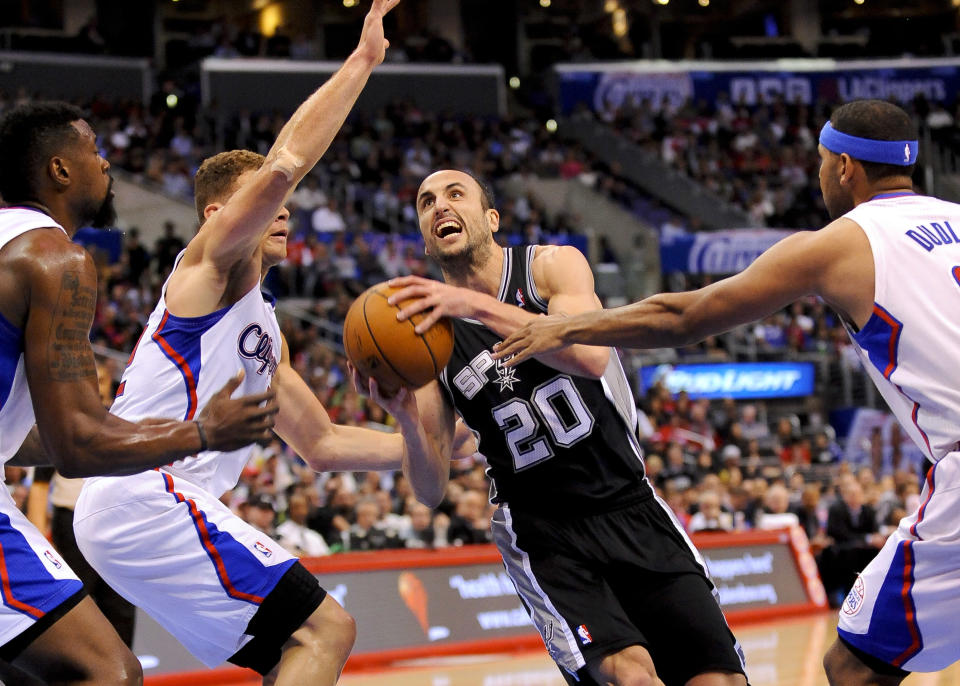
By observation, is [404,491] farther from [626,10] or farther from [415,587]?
[626,10]

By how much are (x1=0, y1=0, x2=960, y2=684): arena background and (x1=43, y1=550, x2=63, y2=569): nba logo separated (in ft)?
12.3

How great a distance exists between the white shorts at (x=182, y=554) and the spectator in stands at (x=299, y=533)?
6.61m

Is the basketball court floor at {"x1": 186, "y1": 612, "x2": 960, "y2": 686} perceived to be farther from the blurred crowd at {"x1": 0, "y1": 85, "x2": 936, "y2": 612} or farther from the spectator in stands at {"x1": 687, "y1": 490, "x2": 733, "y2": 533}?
the spectator in stands at {"x1": 687, "y1": 490, "x2": 733, "y2": 533}

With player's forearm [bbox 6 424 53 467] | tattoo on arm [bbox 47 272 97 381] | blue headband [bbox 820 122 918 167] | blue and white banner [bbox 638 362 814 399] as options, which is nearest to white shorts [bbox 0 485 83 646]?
tattoo on arm [bbox 47 272 97 381]

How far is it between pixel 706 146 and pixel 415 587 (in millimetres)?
20997

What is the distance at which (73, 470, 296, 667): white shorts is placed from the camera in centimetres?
371

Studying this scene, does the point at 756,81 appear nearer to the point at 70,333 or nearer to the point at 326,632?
the point at 326,632

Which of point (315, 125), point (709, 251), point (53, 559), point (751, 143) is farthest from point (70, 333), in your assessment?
point (751, 143)

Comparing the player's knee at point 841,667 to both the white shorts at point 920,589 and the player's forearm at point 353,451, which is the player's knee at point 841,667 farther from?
the player's forearm at point 353,451

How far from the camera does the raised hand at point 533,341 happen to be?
12.0ft

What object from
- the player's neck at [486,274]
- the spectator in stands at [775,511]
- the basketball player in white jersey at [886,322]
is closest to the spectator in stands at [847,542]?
the spectator in stands at [775,511]

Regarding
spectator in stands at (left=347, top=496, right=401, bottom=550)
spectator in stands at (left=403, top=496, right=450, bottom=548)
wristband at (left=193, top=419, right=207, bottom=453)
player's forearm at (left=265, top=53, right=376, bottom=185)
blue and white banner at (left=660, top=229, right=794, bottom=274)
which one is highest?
player's forearm at (left=265, top=53, right=376, bottom=185)

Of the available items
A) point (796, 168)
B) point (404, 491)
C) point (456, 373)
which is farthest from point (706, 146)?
point (456, 373)

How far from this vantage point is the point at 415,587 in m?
9.94
